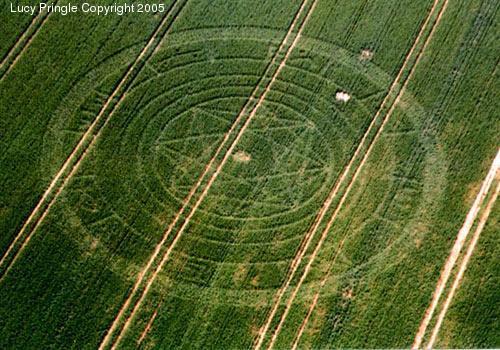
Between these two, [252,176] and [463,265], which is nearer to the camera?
[463,265]

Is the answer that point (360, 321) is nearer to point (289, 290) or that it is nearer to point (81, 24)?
point (289, 290)

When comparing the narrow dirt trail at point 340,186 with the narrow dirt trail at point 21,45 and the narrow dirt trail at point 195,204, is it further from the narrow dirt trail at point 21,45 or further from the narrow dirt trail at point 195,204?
the narrow dirt trail at point 21,45

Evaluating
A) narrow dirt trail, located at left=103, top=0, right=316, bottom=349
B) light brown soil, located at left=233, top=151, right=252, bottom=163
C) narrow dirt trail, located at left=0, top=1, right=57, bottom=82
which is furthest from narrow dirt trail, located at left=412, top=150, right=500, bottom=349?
narrow dirt trail, located at left=0, top=1, right=57, bottom=82

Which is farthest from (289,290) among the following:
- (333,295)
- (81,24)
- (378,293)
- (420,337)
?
(81,24)

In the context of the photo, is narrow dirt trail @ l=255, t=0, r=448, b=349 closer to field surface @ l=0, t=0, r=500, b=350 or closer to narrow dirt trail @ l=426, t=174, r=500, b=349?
field surface @ l=0, t=0, r=500, b=350

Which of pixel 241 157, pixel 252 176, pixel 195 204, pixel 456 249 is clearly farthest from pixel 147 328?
pixel 456 249

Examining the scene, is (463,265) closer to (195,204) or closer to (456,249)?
(456,249)
